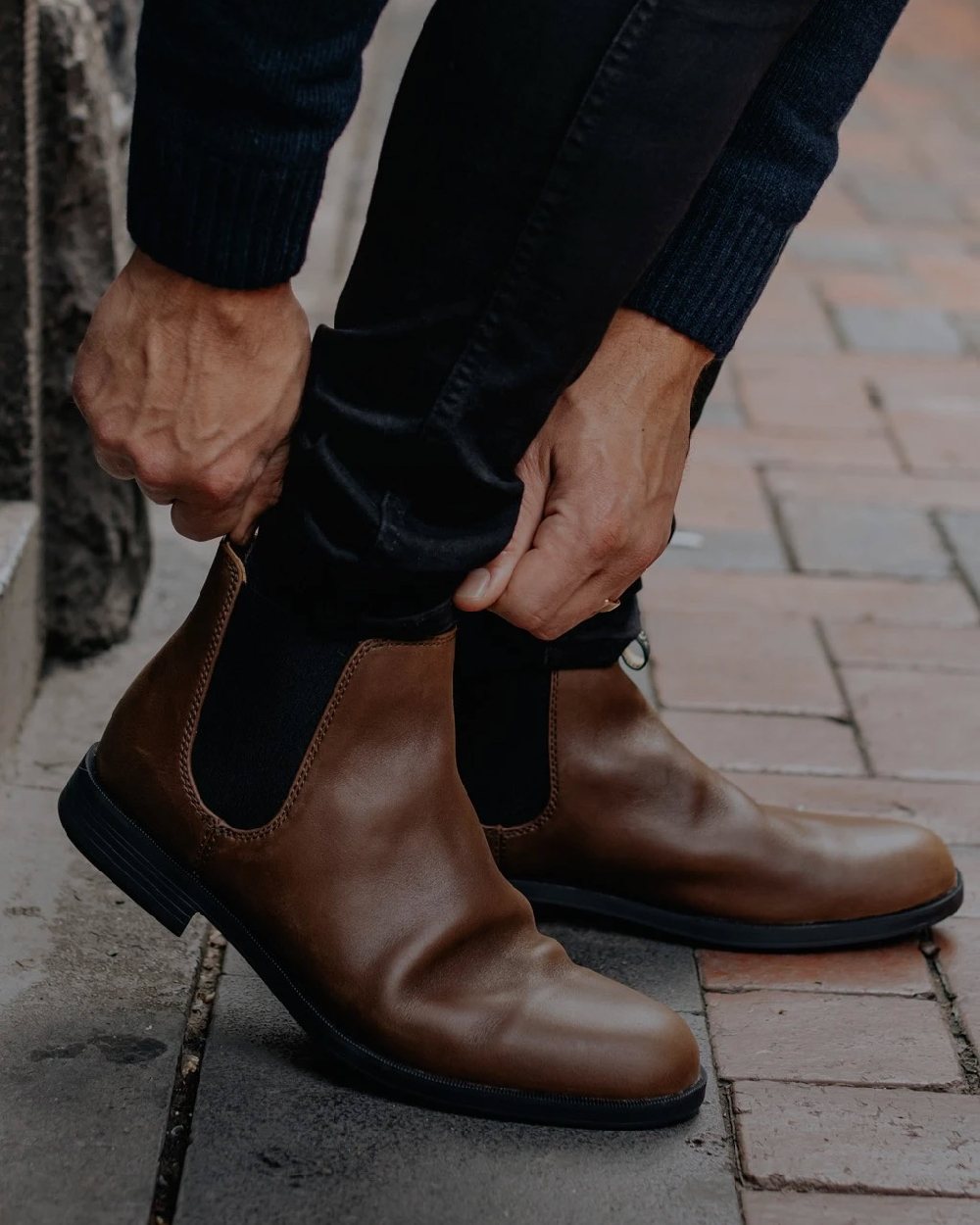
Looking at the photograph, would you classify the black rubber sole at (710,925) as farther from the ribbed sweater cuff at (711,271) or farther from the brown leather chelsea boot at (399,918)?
the ribbed sweater cuff at (711,271)

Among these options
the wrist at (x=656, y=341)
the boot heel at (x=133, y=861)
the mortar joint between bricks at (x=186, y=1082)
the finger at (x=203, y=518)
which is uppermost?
the wrist at (x=656, y=341)

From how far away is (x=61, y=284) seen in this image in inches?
58.7

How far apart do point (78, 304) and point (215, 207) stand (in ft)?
2.32

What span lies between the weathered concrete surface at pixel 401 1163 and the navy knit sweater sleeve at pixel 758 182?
536mm

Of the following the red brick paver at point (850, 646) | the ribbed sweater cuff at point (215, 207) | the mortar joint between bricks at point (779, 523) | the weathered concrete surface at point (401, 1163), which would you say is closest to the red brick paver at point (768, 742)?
the red brick paver at point (850, 646)

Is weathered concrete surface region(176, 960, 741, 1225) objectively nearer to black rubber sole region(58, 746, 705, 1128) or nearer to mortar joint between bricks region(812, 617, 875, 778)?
black rubber sole region(58, 746, 705, 1128)

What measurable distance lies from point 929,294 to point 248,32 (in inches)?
98.0

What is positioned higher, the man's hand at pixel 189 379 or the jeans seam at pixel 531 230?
the jeans seam at pixel 531 230

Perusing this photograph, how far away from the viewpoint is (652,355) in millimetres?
1038

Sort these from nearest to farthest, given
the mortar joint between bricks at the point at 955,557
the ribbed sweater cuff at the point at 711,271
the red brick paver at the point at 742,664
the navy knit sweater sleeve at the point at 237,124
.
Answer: the navy knit sweater sleeve at the point at 237,124, the ribbed sweater cuff at the point at 711,271, the red brick paver at the point at 742,664, the mortar joint between bricks at the point at 955,557

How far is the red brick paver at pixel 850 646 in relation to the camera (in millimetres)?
1056

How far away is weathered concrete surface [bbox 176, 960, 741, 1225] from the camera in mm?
947

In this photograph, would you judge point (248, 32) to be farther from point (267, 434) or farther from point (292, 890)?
point (292, 890)

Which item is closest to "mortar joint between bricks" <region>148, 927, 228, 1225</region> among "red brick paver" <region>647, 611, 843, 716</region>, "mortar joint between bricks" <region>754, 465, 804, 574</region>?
"red brick paver" <region>647, 611, 843, 716</region>
